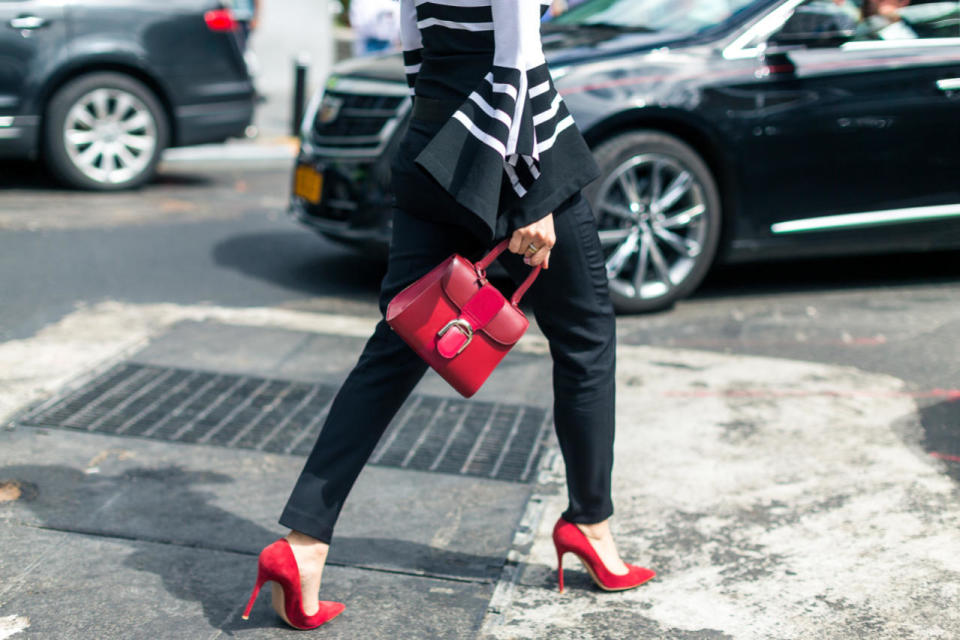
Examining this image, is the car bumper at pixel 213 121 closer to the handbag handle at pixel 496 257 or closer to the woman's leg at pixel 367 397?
the woman's leg at pixel 367 397

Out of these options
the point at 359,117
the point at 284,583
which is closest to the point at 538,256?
the point at 284,583

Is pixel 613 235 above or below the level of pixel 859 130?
below

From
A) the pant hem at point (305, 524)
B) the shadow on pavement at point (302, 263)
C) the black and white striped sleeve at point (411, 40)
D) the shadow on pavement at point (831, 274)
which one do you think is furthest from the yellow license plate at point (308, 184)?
the pant hem at point (305, 524)

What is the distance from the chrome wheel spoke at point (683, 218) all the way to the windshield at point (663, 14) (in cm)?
88

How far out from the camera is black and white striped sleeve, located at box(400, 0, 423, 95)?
9.05 feet

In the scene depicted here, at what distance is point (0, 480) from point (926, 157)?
4.39 metres

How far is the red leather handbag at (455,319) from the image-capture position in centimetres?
262

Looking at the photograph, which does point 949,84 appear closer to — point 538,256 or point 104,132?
point 538,256

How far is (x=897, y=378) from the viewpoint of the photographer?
478 centimetres

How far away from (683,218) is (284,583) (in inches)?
134

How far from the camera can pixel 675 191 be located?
5621 mm

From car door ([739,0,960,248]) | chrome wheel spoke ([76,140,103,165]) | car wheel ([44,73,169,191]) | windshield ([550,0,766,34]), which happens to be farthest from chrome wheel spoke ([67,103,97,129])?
car door ([739,0,960,248])

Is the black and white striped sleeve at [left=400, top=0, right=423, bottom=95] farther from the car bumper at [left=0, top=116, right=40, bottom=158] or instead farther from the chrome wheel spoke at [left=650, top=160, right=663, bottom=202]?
the car bumper at [left=0, top=116, right=40, bottom=158]

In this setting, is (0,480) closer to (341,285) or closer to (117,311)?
(117,311)
